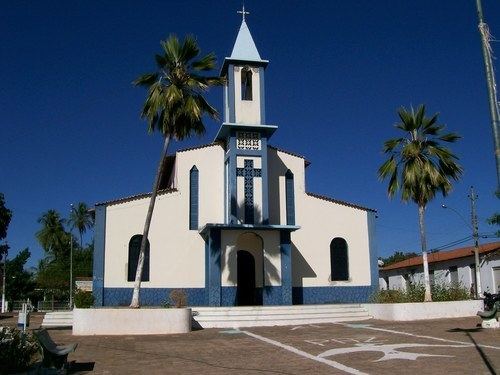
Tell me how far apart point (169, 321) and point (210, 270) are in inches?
298

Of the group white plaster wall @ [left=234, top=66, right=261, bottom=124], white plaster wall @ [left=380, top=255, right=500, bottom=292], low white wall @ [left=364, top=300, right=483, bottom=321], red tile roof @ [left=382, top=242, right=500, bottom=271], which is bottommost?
low white wall @ [left=364, top=300, right=483, bottom=321]

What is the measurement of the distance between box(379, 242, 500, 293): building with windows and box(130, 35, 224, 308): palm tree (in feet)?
57.8

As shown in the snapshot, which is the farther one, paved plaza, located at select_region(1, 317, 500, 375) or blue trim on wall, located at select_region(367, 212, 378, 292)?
blue trim on wall, located at select_region(367, 212, 378, 292)

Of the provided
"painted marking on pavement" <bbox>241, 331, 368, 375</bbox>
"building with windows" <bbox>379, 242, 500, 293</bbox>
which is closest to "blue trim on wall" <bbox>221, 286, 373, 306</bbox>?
"building with windows" <bbox>379, 242, 500, 293</bbox>

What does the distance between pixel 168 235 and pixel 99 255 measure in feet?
12.3

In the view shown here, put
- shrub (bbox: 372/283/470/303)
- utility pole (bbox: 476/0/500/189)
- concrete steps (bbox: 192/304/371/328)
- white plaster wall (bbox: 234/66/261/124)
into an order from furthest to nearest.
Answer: white plaster wall (bbox: 234/66/261/124), shrub (bbox: 372/283/470/303), concrete steps (bbox: 192/304/371/328), utility pole (bbox: 476/0/500/189)

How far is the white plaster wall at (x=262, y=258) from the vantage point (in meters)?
28.3

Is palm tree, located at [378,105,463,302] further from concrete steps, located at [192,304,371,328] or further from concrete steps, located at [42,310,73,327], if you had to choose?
concrete steps, located at [42,310,73,327]

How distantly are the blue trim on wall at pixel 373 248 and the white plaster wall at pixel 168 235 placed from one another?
29.6 ft

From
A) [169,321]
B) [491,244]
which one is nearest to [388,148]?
[169,321]

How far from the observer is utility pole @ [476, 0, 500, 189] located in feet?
22.7

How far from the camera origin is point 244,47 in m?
32.6

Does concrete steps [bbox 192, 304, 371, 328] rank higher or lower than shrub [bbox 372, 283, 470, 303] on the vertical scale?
lower

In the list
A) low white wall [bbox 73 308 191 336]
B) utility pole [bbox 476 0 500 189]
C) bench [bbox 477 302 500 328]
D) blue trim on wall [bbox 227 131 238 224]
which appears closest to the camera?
utility pole [bbox 476 0 500 189]
